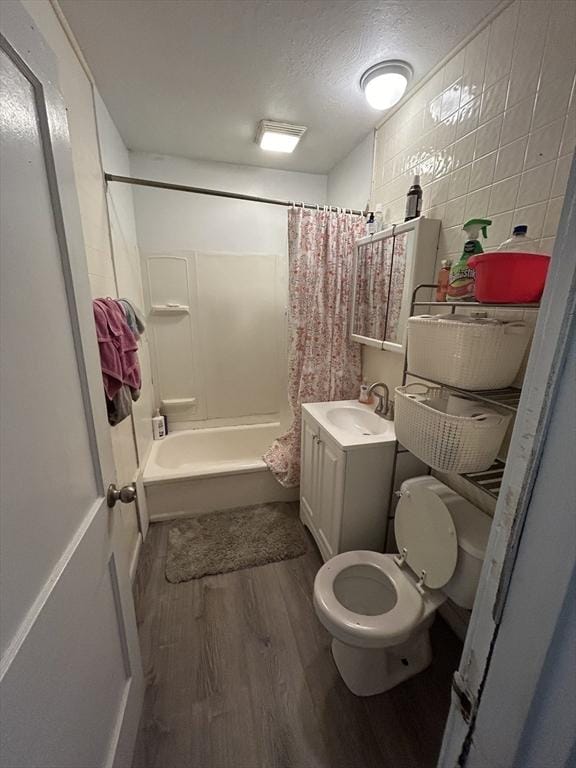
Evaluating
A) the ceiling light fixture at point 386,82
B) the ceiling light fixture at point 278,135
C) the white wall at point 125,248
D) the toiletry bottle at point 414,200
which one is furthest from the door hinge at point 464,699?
the ceiling light fixture at point 278,135

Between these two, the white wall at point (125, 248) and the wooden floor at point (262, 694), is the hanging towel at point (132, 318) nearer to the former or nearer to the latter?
the white wall at point (125, 248)

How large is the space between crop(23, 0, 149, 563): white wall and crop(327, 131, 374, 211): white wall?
1.50m

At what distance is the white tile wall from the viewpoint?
941mm

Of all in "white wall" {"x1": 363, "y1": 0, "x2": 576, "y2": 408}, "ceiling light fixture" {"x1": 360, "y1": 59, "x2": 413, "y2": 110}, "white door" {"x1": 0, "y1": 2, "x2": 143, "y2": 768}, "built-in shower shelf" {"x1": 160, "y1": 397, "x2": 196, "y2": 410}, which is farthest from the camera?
"built-in shower shelf" {"x1": 160, "y1": 397, "x2": 196, "y2": 410}

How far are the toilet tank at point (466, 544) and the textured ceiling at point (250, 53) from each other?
5.84 ft

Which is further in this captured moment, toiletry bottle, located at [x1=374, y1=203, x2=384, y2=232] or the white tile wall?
toiletry bottle, located at [x1=374, y1=203, x2=384, y2=232]

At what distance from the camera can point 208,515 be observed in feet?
6.95

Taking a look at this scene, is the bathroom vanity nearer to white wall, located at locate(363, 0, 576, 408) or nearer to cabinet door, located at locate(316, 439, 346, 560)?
cabinet door, located at locate(316, 439, 346, 560)

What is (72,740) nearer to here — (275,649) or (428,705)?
(275,649)

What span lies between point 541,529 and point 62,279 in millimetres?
947

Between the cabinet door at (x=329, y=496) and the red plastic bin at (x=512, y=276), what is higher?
the red plastic bin at (x=512, y=276)

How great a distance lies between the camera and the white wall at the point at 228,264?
2.30m

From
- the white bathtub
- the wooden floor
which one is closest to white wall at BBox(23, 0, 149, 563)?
the white bathtub


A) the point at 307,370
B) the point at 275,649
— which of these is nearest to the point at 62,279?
the point at 307,370
